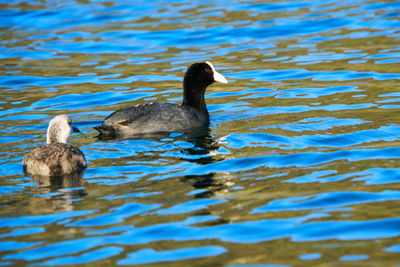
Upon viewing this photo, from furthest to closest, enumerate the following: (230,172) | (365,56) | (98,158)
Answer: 1. (365,56)
2. (98,158)
3. (230,172)

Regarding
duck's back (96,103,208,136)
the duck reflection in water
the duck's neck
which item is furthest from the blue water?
the duck's neck

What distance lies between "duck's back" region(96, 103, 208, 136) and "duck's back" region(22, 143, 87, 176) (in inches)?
72.9

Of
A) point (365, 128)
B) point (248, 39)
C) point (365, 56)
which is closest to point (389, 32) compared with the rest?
point (365, 56)

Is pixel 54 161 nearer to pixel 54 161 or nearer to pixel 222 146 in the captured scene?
pixel 54 161

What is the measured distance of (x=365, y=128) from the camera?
958 centimetres

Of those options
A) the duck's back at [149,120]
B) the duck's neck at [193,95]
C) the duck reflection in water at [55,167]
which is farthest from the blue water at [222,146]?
the duck's neck at [193,95]

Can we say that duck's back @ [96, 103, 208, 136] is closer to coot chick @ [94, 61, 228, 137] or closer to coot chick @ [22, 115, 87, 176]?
coot chick @ [94, 61, 228, 137]

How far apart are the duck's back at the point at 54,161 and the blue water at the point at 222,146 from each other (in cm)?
15

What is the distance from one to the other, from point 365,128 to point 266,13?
11.1m

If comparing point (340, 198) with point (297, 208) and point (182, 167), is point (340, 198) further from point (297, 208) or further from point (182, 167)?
point (182, 167)

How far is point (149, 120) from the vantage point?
32.7 feet

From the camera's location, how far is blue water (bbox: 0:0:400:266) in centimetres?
569

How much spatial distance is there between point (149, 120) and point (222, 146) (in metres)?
1.44

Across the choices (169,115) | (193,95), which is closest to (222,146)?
(169,115)
